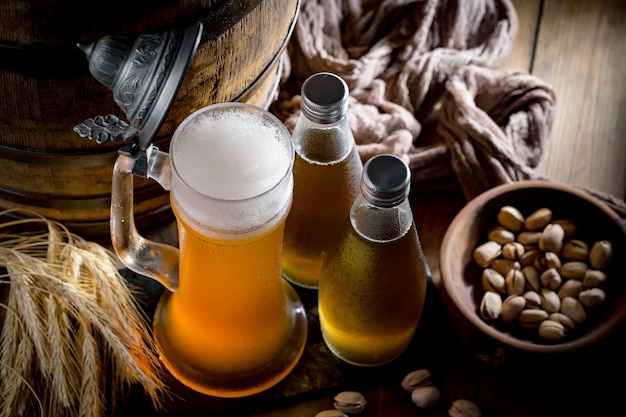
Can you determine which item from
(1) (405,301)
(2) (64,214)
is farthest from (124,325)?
(1) (405,301)

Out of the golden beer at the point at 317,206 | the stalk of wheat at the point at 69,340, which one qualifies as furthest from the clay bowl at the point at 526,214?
the stalk of wheat at the point at 69,340

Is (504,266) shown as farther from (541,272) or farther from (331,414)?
(331,414)

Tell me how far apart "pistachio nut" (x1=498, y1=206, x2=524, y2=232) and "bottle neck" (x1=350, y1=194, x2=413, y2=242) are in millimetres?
260

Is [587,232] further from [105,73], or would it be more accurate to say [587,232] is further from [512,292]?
[105,73]

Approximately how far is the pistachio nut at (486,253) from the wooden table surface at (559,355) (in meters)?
0.06

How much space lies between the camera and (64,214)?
3.65ft

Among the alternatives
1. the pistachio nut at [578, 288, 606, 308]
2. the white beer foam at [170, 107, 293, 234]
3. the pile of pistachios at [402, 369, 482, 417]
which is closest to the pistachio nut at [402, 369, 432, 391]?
the pile of pistachios at [402, 369, 482, 417]

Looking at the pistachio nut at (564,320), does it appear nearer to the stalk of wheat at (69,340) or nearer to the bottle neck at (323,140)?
the bottle neck at (323,140)

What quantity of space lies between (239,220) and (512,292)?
421 mm

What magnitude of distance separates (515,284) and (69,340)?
522 mm

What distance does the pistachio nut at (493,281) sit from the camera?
42.9 inches

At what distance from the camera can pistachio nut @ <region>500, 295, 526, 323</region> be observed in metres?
1.06

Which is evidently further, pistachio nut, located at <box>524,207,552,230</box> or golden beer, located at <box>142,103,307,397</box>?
pistachio nut, located at <box>524,207,552,230</box>

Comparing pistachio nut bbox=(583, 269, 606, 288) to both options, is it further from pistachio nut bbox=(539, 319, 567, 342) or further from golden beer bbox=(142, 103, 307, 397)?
golden beer bbox=(142, 103, 307, 397)
